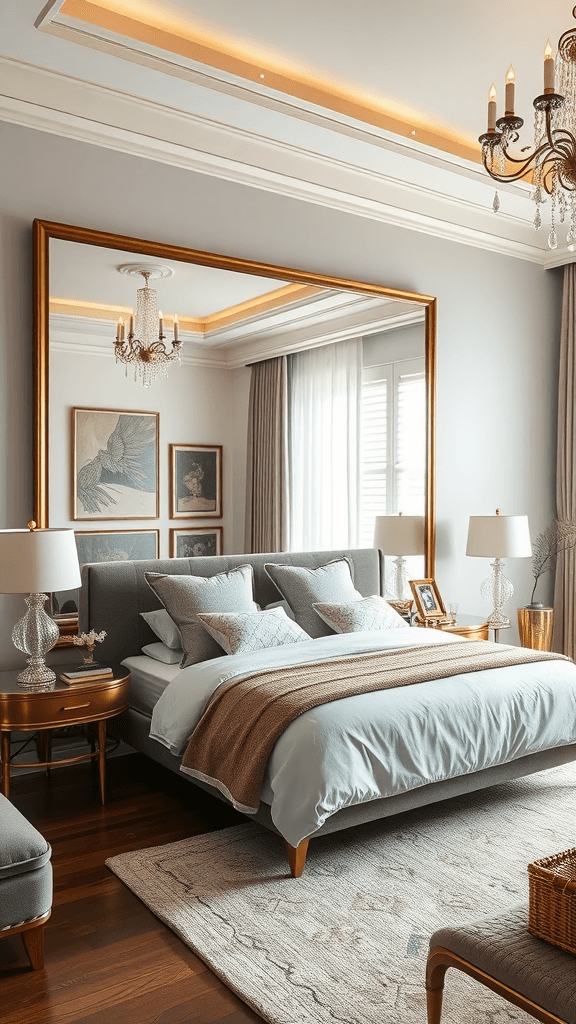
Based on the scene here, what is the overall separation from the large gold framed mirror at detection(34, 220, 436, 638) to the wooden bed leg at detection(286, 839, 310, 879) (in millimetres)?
1706

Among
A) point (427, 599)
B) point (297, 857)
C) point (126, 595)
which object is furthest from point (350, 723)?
point (427, 599)

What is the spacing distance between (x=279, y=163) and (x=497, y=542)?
2.52 m

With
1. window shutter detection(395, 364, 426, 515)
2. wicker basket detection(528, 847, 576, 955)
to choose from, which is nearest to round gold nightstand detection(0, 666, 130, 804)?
wicker basket detection(528, 847, 576, 955)

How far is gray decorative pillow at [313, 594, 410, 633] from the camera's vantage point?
412 centimetres

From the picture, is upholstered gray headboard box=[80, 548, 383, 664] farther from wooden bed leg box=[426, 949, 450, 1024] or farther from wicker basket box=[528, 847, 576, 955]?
wicker basket box=[528, 847, 576, 955]

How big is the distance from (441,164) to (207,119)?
1401mm

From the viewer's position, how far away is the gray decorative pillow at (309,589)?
13.8 feet

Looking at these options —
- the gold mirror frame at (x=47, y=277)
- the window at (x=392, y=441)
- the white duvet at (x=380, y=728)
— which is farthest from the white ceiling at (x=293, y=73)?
the white duvet at (x=380, y=728)

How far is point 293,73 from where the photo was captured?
3.90m

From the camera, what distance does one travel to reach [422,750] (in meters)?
3.03

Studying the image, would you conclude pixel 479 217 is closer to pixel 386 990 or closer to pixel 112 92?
pixel 112 92

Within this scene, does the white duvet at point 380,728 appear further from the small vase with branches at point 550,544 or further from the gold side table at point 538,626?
the small vase with branches at point 550,544

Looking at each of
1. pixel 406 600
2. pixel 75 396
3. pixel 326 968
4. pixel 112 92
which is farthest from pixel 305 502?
pixel 326 968

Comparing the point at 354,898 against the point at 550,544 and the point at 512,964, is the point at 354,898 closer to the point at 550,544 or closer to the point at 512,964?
the point at 512,964
